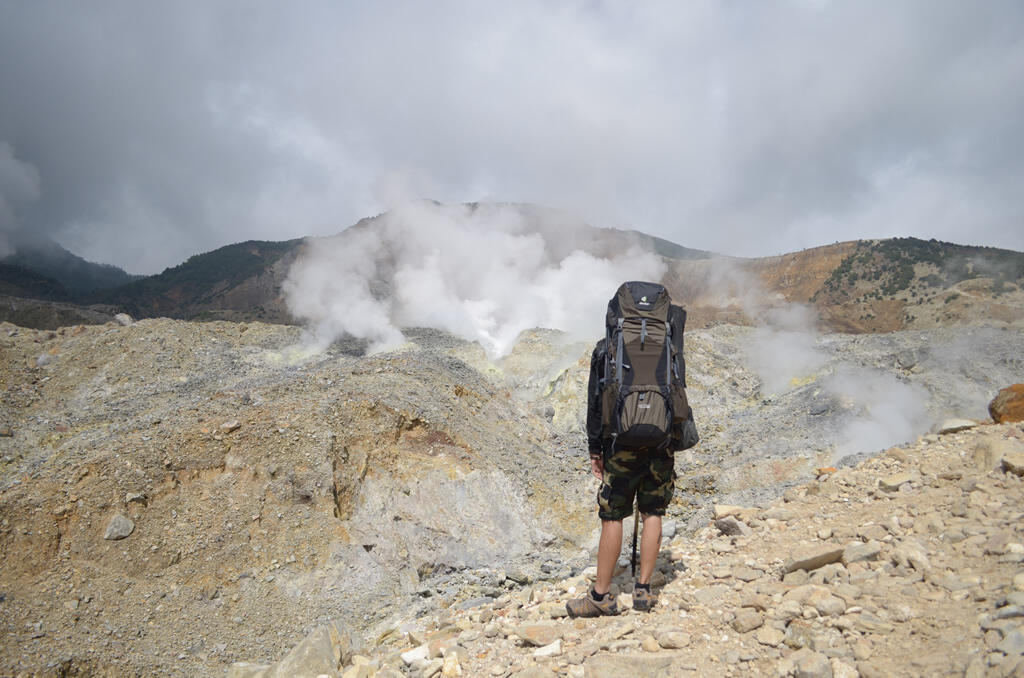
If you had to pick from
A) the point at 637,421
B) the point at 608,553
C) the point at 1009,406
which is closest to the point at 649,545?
the point at 608,553

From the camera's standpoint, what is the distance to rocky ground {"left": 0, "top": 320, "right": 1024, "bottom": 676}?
256 inches

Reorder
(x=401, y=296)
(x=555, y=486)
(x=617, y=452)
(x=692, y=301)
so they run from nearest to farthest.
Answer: (x=617, y=452), (x=555, y=486), (x=401, y=296), (x=692, y=301)

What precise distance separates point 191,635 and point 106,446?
4.19 metres

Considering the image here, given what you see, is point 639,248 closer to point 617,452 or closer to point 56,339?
point 56,339

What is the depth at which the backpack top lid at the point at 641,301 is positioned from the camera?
3523 mm

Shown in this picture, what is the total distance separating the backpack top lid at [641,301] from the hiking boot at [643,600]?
1743 millimetres

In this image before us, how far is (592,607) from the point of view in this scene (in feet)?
11.6

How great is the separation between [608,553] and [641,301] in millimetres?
1666

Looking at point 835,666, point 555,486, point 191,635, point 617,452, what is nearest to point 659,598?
point 617,452

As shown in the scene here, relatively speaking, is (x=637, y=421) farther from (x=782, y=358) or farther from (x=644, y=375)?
(x=782, y=358)

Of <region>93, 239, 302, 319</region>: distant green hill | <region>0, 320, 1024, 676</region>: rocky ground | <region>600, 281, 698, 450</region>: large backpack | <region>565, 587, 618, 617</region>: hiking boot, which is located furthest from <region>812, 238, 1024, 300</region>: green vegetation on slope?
<region>93, 239, 302, 319</region>: distant green hill

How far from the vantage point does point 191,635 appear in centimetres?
677

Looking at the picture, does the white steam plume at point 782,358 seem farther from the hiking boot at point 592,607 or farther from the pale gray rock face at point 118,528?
the pale gray rock face at point 118,528

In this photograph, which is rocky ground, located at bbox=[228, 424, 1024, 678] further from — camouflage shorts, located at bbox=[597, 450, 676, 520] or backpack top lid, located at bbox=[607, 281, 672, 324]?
backpack top lid, located at bbox=[607, 281, 672, 324]
